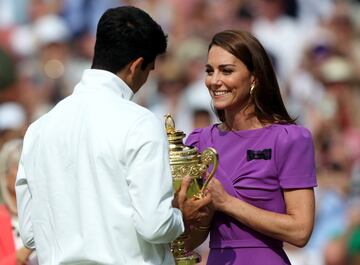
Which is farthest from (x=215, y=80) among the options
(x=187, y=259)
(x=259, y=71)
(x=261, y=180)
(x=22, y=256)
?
(x=22, y=256)

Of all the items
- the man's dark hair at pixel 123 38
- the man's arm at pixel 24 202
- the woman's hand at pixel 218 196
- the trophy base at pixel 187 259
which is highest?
the man's dark hair at pixel 123 38

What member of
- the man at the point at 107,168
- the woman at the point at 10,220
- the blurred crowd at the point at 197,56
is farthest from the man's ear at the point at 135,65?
the blurred crowd at the point at 197,56

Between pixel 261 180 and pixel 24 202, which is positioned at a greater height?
pixel 24 202

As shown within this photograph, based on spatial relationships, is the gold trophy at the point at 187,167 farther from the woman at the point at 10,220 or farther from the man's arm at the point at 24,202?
the woman at the point at 10,220

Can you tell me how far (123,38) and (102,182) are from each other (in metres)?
0.51

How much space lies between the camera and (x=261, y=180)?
12.8 feet

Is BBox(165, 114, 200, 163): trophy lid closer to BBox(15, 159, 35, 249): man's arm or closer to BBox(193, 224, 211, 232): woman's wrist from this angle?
BBox(193, 224, 211, 232): woman's wrist

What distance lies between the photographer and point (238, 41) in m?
3.99

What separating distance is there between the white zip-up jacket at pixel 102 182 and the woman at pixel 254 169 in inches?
20.4

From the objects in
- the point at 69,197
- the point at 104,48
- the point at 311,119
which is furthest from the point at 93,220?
the point at 311,119

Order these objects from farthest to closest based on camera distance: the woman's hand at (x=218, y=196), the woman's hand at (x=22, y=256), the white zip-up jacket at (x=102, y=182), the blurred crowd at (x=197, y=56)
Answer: the blurred crowd at (x=197, y=56)
the woman's hand at (x=22, y=256)
the woman's hand at (x=218, y=196)
the white zip-up jacket at (x=102, y=182)

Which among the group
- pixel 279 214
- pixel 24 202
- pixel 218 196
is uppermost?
pixel 24 202

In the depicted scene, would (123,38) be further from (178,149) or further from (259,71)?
(259,71)

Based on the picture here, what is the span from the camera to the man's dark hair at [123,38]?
3443mm
